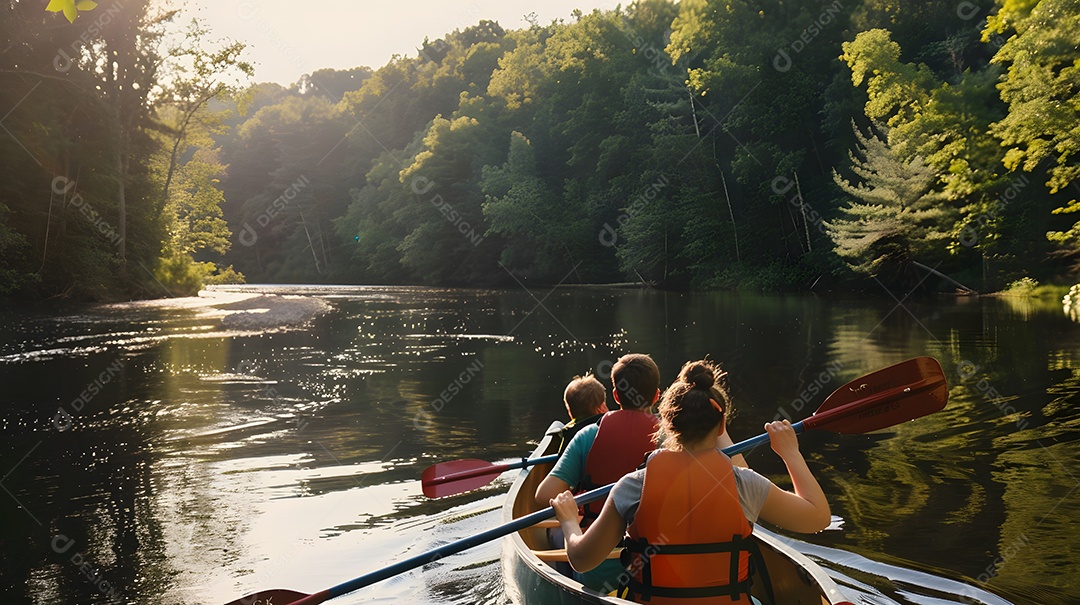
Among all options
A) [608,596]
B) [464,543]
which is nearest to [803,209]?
[464,543]

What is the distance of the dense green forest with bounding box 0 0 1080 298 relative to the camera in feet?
89.4

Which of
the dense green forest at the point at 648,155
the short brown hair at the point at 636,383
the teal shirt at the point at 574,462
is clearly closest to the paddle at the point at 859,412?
the teal shirt at the point at 574,462

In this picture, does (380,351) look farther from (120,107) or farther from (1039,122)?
(120,107)

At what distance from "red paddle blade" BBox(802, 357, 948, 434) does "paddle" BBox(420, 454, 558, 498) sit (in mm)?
A: 2286

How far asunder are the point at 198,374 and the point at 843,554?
11555mm

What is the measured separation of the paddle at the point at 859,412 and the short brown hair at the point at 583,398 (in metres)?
1.19

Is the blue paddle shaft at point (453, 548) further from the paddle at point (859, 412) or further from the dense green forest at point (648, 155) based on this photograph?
the dense green forest at point (648, 155)

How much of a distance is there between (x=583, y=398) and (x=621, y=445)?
0.92 metres

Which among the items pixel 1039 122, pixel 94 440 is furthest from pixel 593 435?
pixel 1039 122

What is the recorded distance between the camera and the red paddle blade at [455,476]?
235 inches

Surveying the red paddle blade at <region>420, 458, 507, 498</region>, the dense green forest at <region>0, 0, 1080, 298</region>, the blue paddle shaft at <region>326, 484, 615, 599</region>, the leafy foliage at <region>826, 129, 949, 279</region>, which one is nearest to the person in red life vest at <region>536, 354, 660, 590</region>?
the blue paddle shaft at <region>326, 484, 615, 599</region>

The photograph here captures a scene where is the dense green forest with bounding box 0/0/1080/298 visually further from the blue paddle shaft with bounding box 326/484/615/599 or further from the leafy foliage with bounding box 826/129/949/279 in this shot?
the blue paddle shaft with bounding box 326/484/615/599

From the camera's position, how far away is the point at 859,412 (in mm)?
4230

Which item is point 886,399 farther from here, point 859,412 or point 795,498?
point 795,498
